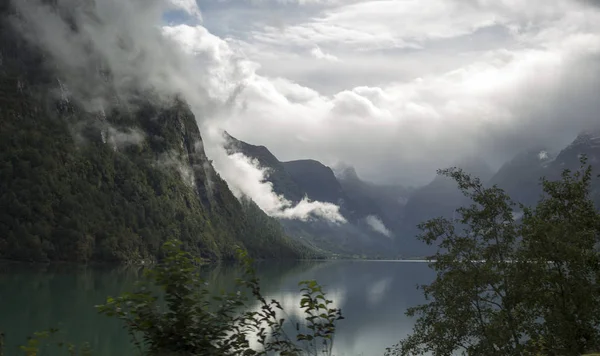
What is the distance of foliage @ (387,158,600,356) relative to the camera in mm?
22078

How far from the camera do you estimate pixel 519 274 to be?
23281mm

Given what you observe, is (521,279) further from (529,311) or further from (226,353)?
(226,353)

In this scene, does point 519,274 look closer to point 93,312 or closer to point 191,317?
point 191,317

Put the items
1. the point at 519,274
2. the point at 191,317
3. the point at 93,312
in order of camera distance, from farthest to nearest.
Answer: the point at 93,312, the point at 519,274, the point at 191,317

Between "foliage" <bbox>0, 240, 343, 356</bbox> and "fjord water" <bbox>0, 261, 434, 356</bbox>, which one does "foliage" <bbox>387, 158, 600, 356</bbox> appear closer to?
"fjord water" <bbox>0, 261, 434, 356</bbox>

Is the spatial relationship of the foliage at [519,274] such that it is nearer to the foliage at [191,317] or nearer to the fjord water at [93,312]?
the fjord water at [93,312]

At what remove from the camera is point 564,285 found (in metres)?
22.4

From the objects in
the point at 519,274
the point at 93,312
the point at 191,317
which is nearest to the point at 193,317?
the point at 191,317

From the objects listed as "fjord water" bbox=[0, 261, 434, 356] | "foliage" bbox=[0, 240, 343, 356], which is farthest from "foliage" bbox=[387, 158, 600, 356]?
"foliage" bbox=[0, 240, 343, 356]

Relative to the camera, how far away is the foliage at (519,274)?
2208 cm

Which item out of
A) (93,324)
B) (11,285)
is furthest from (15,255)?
(93,324)

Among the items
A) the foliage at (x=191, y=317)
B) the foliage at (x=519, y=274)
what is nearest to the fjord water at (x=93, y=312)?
the foliage at (x=519, y=274)

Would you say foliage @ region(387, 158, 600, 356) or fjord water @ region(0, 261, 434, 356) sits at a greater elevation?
fjord water @ region(0, 261, 434, 356)

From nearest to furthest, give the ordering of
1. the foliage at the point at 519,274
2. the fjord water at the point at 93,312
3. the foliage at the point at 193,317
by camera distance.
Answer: the foliage at the point at 193,317 → the foliage at the point at 519,274 → the fjord water at the point at 93,312
